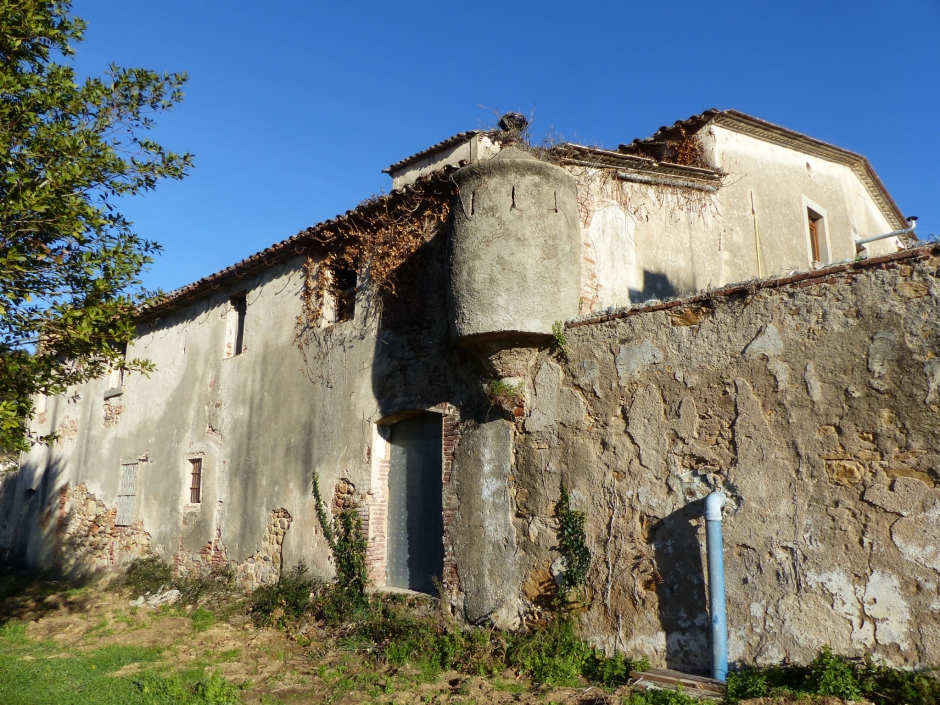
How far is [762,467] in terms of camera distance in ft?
18.3

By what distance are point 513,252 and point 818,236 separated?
6.95 metres

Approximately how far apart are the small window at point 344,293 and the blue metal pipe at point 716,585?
565 cm

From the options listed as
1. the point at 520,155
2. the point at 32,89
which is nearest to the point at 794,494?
the point at 520,155

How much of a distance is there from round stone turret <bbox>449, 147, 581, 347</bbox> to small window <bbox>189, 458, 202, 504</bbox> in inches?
263

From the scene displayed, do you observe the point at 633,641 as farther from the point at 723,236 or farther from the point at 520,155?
the point at 723,236

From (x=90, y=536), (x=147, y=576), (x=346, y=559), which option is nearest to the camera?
(x=346, y=559)

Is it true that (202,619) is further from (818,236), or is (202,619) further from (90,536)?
(818,236)

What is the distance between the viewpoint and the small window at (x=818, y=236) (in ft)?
38.1

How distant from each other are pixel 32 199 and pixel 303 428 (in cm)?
450

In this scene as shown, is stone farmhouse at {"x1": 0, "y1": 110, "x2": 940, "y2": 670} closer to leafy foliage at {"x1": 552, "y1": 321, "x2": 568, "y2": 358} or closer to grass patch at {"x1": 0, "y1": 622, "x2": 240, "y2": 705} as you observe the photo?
leafy foliage at {"x1": 552, "y1": 321, "x2": 568, "y2": 358}

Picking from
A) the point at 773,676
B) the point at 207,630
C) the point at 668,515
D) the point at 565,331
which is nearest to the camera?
the point at 773,676

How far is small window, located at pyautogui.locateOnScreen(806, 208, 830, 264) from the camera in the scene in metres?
11.6

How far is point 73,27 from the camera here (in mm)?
7473

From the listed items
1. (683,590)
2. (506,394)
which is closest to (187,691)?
(506,394)
